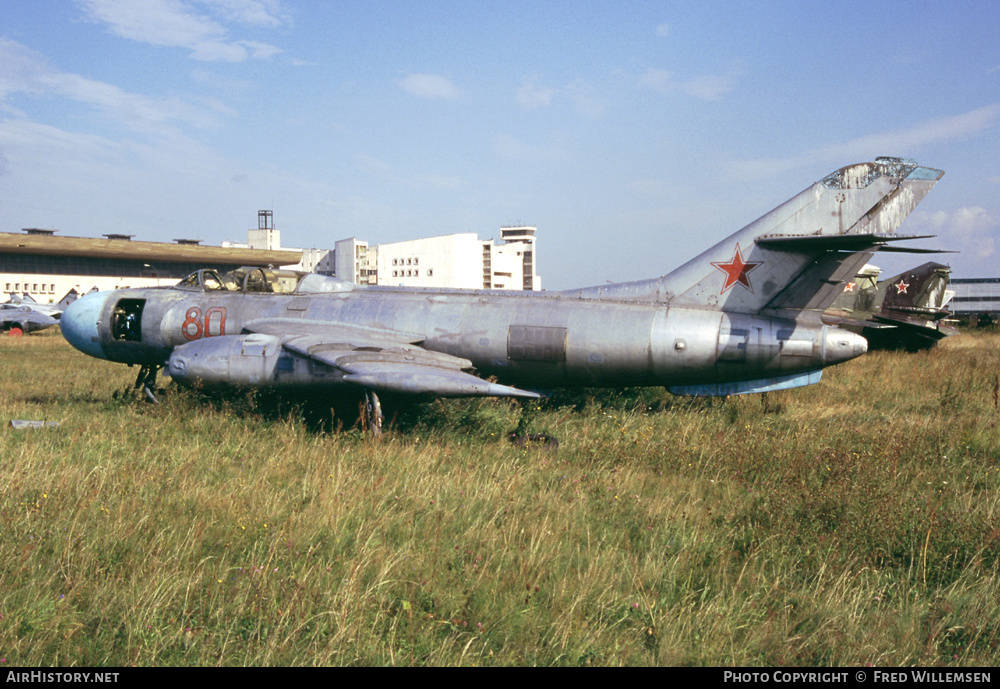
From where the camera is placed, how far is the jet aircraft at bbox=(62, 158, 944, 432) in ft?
34.9

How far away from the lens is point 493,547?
18.2 feet

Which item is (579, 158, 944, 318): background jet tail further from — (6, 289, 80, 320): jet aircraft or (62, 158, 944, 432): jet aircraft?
(6, 289, 80, 320): jet aircraft

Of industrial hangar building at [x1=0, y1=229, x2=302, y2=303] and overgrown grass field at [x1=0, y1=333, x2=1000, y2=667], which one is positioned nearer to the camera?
overgrown grass field at [x1=0, y1=333, x2=1000, y2=667]

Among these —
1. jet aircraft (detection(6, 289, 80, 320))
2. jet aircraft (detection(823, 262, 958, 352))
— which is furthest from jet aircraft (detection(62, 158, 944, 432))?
jet aircraft (detection(6, 289, 80, 320))

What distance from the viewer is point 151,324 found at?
42.7ft

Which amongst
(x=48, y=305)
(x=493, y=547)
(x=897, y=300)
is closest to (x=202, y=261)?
(x=48, y=305)

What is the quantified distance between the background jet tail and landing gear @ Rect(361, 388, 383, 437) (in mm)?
4848

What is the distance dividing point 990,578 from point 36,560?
752 centimetres

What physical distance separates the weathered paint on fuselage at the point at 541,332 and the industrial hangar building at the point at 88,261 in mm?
53697

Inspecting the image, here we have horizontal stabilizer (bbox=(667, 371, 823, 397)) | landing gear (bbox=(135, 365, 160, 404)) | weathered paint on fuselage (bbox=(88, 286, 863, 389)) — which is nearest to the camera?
weathered paint on fuselage (bbox=(88, 286, 863, 389))

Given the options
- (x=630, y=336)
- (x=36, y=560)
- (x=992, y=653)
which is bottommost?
(x=992, y=653)

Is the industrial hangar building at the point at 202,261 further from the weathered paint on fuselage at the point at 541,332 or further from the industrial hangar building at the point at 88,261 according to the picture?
the weathered paint on fuselage at the point at 541,332

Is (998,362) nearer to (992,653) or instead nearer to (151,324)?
(992,653)
